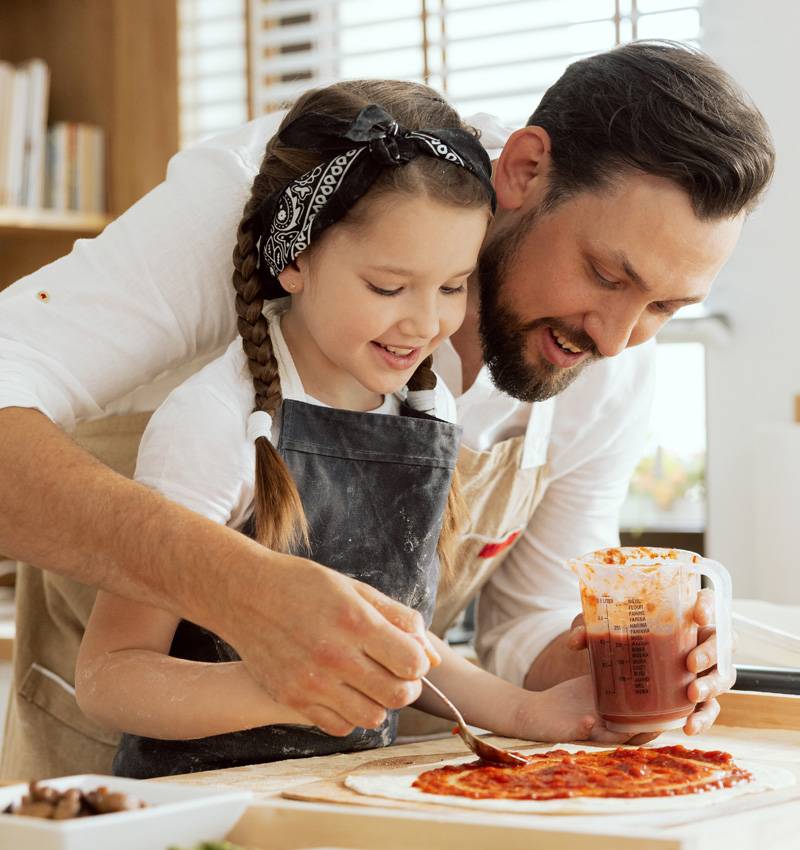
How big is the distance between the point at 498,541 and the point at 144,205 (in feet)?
2.28

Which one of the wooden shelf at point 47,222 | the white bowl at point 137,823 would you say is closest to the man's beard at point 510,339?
the white bowl at point 137,823

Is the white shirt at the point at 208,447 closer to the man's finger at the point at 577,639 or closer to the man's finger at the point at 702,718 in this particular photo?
the man's finger at the point at 577,639

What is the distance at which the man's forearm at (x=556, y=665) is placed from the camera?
158cm

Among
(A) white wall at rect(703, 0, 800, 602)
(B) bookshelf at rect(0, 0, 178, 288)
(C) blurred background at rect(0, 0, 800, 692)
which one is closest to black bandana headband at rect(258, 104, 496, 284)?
(C) blurred background at rect(0, 0, 800, 692)

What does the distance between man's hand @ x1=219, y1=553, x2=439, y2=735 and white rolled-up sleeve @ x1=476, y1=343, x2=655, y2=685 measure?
742 mm

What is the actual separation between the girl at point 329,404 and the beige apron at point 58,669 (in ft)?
1.08

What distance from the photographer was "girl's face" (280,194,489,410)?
Answer: 134 cm

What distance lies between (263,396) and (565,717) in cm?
51

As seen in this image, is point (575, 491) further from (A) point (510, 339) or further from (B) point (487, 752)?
(B) point (487, 752)

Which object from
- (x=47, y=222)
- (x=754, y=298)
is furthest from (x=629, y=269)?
(x=47, y=222)

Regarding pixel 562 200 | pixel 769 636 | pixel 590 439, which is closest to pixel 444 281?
pixel 562 200

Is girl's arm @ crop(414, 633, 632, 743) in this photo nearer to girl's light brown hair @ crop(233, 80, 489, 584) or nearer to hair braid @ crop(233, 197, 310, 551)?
girl's light brown hair @ crop(233, 80, 489, 584)

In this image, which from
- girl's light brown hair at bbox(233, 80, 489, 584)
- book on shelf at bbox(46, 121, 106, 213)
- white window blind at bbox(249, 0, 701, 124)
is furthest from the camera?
book on shelf at bbox(46, 121, 106, 213)

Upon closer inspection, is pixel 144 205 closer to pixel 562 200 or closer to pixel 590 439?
pixel 562 200
